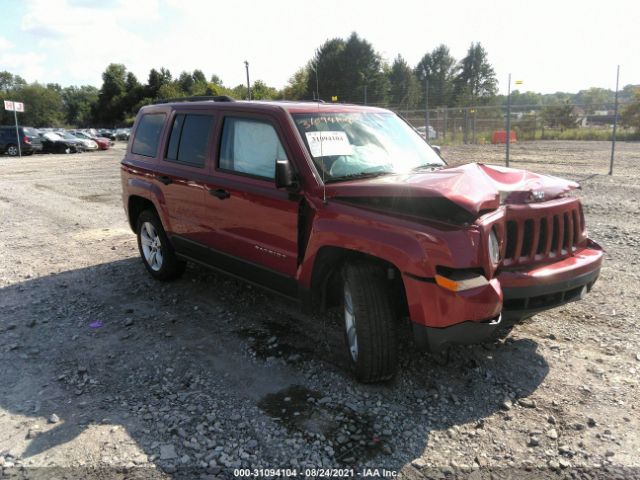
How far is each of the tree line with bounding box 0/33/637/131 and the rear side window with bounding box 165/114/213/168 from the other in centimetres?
1568

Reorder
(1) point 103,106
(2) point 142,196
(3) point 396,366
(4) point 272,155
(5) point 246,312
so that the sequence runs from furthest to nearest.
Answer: (1) point 103,106 → (2) point 142,196 → (5) point 246,312 → (4) point 272,155 → (3) point 396,366

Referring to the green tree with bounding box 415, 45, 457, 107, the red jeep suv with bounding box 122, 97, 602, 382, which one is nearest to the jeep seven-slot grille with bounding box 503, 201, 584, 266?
the red jeep suv with bounding box 122, 97, 602, 382

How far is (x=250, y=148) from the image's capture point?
433 cm

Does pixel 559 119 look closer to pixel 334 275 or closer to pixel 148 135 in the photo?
pixel 148 135

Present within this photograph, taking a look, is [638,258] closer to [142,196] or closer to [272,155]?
[272,155]

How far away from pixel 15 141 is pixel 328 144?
3221cm

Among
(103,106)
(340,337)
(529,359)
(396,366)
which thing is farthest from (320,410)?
(103,106)

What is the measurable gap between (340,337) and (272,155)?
1594 millimetres

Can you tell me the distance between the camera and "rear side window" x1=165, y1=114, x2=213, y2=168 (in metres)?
4.78

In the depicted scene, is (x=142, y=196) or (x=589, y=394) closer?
(x=589, y=394)

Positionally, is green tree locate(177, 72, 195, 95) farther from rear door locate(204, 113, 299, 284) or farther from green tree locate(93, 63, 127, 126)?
rear door locate(204, 113, 299, 284)

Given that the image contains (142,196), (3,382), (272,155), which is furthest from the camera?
(142,196)

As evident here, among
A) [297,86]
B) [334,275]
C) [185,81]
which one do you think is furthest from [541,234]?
[185,81]

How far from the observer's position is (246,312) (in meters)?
4.86
